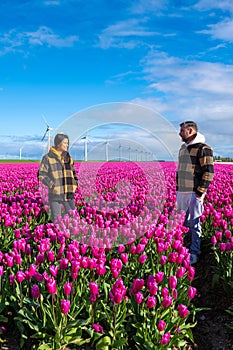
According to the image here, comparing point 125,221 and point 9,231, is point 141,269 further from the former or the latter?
point 9,231

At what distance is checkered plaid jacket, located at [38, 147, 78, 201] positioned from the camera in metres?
7.94

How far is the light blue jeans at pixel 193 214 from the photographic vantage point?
7027 millimetres

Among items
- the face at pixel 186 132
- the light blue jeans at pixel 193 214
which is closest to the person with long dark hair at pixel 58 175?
the face at pixel 186 132

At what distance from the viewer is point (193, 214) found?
706cm

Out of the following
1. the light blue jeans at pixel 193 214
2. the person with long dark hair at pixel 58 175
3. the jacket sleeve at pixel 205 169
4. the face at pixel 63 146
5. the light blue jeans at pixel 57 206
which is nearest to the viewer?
the jacket sleeve at pixel 205 169

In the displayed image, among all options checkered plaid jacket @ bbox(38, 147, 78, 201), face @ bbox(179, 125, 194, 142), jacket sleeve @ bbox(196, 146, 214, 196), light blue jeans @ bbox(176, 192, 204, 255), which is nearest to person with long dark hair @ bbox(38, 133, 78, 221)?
checkered plaid jacket @ bbox(38, 147, 78, 201)

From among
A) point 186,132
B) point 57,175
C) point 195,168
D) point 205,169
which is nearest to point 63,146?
point 57,175

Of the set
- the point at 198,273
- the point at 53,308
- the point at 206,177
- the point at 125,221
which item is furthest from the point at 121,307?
the point at 206,177

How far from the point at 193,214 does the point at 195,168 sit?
798mm

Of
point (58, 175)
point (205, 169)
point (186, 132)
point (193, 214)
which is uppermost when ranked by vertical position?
point (186, 132)

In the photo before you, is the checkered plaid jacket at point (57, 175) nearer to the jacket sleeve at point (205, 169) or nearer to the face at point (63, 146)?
the face at point (63, 146)

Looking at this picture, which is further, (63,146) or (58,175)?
(58,175)

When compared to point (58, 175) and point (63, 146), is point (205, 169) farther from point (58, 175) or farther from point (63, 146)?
point (58, 175)

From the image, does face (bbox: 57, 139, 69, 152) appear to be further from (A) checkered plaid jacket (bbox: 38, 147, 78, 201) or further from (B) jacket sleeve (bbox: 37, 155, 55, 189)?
(B) jacket sleeve (bbox: 37, 155, 55, 189)
